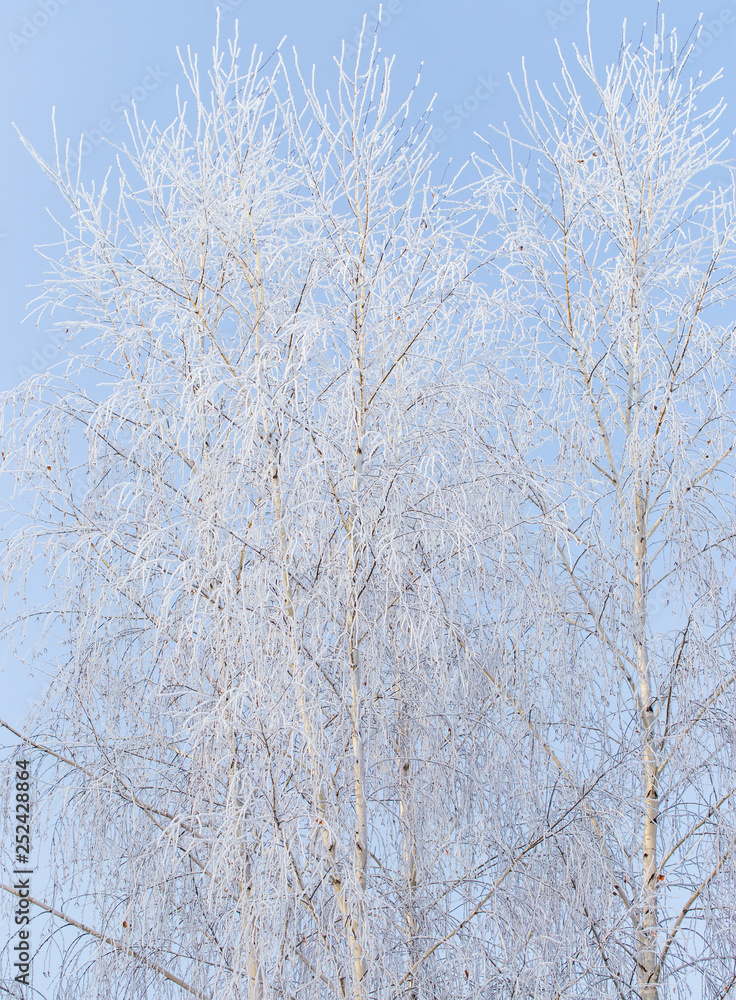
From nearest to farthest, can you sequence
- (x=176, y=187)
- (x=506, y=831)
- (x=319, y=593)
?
(x=319, y=593), (x=506, y=831), (x=176, y=187)

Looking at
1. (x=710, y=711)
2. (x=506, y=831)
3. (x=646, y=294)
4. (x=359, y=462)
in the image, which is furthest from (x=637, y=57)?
(x=506, y=831)

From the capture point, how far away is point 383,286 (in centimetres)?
427

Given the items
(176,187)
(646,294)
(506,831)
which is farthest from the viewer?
(646,294)

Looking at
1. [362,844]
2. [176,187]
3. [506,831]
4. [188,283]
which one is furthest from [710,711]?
[176,187]

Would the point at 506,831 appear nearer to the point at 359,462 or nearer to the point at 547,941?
the point at 547,941

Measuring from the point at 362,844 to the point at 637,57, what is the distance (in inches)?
166

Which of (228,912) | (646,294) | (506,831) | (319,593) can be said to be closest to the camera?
(228,912)

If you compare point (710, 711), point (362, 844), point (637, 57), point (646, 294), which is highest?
point (637, 57)

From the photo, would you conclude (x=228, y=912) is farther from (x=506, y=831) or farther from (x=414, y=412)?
(x=414, y=412)

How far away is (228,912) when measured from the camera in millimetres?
3547

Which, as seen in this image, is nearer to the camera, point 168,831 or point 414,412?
point 168,831

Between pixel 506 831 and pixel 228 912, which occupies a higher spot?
pixel 506 831

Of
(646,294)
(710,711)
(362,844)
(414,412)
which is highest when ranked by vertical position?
(646,294)

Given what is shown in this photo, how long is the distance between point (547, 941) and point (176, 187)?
11.6 feet
